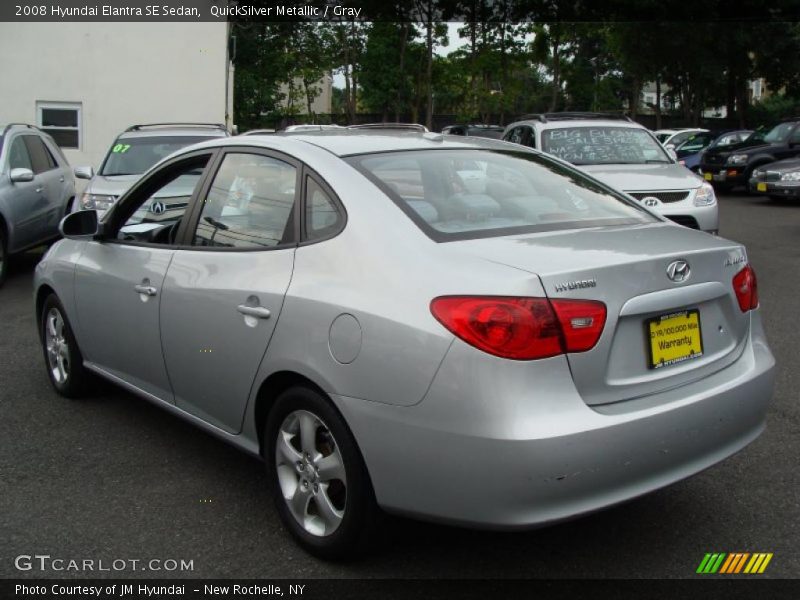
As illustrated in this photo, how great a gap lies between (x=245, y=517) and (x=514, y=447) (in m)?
1.54

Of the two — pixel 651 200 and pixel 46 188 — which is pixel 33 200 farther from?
pixel 651 200

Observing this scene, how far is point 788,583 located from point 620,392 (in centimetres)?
99

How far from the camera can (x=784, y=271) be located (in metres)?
10.2

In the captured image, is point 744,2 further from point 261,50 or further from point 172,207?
point 172,207

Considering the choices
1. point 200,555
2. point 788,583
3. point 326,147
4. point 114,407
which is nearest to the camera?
point 788,583

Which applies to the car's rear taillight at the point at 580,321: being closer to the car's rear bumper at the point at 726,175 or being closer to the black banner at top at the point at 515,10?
the car's rear bumper at the point at 726,175

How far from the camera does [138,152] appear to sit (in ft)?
37.3

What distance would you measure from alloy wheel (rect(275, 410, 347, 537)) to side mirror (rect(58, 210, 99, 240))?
224cm

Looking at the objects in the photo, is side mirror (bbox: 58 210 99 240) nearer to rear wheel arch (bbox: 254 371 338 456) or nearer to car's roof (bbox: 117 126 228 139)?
rear wheel arch (bbox: 254 371 338 456)

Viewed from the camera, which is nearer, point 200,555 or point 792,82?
point 200,555

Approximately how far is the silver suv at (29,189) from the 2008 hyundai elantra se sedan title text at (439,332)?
20.0 ft

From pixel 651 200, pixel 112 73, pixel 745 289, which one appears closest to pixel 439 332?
pixel 745 289

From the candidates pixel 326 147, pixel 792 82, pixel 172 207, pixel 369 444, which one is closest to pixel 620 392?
pixel 369 444

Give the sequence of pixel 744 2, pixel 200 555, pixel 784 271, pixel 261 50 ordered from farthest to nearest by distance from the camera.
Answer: pixel 261 50 → pixel 744 2 → pixel 784 271 → pixel 200 555
